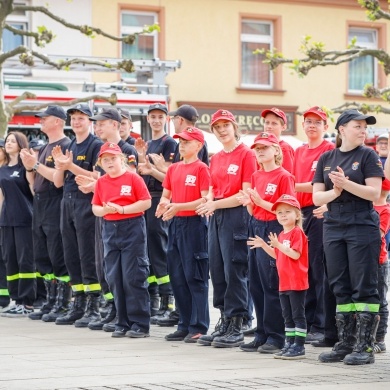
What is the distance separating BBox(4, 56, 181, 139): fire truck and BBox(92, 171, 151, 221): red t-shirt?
8.59 meters

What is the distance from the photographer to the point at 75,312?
12961mm

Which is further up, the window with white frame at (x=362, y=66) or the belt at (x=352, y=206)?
the window with white frame at (x=362, y=66)

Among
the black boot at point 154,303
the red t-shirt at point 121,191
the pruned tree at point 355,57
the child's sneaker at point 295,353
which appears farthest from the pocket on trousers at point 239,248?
the pruned tree at point 355,57

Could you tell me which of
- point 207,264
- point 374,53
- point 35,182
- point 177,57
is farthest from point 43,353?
point 177,57

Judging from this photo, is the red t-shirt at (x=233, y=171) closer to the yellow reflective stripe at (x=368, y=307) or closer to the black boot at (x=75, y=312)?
the yellow reflective stripe at (x=368, y=307)

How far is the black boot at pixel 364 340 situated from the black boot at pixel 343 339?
0.15m

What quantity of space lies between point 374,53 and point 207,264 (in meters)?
13.5

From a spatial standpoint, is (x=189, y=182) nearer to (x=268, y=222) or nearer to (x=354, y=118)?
(x=268, y=222)

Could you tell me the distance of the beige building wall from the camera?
103ft

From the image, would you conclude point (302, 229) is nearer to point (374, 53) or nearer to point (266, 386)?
point (266, 386)

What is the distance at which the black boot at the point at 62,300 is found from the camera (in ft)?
43.7

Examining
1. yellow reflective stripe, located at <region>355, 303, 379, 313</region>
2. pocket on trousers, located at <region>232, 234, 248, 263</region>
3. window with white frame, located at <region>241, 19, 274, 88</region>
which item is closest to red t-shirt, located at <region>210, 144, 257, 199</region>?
pocket on trousers, located at <region>232, 234, 248, 263</region>

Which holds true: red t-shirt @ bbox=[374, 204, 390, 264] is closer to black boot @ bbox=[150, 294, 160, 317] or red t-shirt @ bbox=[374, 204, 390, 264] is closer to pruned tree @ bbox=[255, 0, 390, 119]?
black boot @ bbox=[150, 294, 160, 317]

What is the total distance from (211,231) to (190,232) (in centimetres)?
31
